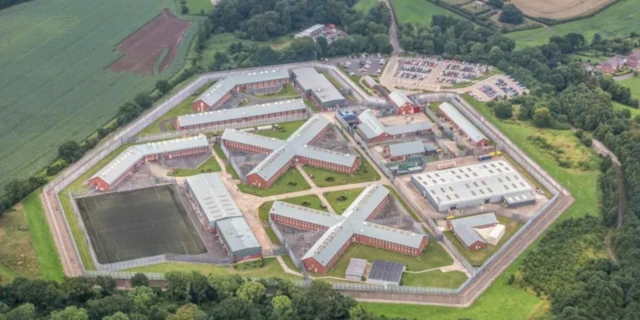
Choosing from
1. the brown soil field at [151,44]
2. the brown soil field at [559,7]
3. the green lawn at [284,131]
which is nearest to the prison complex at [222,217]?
the green lawn at [284,131]

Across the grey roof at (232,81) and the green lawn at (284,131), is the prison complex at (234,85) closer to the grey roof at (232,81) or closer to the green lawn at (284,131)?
the grey roof at (232,81)

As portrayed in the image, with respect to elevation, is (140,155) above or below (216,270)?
below

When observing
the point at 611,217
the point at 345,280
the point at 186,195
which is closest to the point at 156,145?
the point at 186,195

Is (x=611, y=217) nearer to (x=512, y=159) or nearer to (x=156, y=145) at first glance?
(x=512, y=159)

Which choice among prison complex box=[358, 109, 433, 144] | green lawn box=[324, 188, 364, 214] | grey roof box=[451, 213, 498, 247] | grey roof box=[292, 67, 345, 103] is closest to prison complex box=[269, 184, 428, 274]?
green lawn box=[324, 188, 364, 214]

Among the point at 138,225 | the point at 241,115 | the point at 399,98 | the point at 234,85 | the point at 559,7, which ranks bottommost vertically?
the point at 559,7

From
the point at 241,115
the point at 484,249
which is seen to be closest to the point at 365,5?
the point at 241,115

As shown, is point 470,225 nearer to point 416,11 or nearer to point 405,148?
point 405,148
